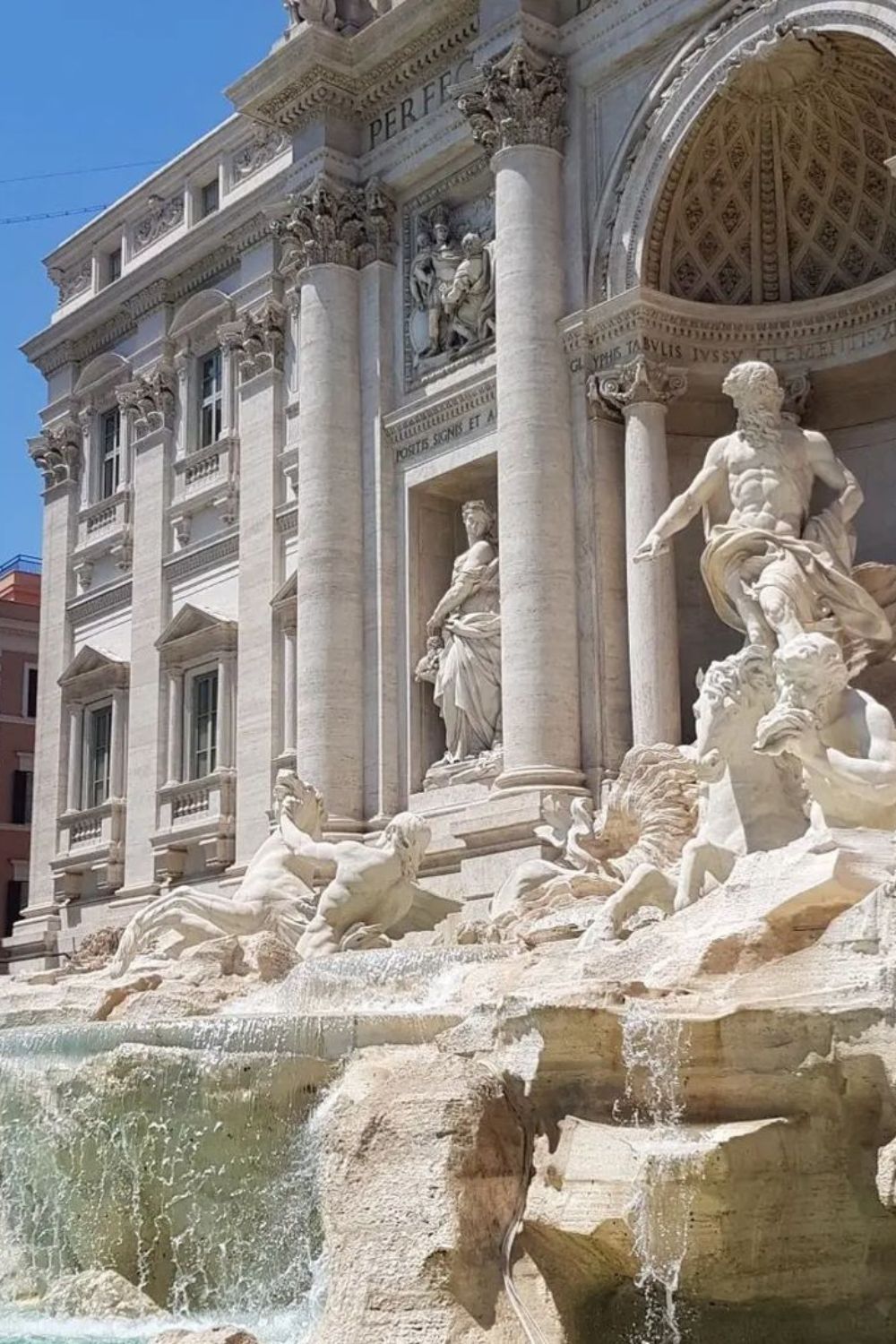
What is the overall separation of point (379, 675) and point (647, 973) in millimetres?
11359

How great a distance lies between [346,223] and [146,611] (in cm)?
734

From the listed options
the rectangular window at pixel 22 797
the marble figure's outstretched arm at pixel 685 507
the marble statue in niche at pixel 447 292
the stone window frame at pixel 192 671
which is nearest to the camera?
the marble figure's outstretched arm at pixel 685 507

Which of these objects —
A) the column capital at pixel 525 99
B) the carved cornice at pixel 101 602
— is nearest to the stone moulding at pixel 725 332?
the column capital at pixel 525 99

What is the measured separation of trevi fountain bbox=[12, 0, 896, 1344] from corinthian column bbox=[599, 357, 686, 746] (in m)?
0.04

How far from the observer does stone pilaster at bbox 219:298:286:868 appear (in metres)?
22.8

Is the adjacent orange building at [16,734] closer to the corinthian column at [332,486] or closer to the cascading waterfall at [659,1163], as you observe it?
the corinthian column at [332,486]

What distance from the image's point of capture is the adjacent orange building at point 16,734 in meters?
40.8

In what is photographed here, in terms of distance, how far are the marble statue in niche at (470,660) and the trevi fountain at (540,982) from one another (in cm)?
4

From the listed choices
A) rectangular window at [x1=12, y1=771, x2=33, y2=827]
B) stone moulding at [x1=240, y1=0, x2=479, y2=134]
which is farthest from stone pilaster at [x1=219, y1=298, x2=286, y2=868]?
rectangular window at [x1=12, y1=771, x2=33, y2=827]

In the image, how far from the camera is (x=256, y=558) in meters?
23.7

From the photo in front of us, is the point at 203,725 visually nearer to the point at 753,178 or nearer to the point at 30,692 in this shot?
the point at 753,178

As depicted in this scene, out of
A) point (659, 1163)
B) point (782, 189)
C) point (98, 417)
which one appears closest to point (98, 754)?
point (98, 417)

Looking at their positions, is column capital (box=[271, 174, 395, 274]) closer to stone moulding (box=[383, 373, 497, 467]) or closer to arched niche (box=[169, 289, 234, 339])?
stone moulding (box=[383, 373, 497, 467])

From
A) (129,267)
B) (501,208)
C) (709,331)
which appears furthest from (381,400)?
(129,267)
